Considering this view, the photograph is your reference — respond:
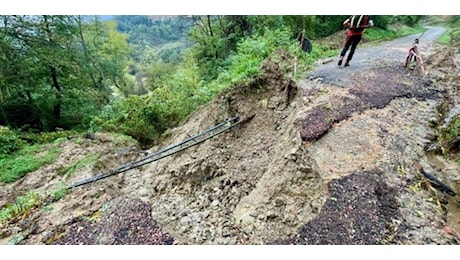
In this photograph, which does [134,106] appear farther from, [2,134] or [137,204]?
[137,204]

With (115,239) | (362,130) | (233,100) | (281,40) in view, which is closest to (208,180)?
(115,239)

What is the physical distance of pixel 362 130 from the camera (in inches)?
161

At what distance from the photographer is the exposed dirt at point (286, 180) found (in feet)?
8.64

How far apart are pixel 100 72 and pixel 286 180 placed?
1354 centimetres

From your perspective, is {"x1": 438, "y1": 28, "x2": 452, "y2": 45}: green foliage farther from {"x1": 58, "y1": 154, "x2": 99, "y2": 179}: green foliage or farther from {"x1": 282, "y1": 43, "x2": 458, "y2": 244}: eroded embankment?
{"x1": 58, "y1": 154, "x2": 99, "y2": 179}: green foliage

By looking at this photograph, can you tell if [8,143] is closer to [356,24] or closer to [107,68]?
[356,24]

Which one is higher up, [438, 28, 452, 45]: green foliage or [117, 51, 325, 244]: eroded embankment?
[117, 51, 325, 244]: eroded embankment

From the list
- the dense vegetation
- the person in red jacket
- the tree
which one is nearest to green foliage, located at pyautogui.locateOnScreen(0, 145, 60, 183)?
the dense vegetation

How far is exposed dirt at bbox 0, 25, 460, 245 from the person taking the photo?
2633 millimetres

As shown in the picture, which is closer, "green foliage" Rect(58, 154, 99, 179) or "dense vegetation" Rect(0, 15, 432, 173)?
"green foliage" Rect(58, 154, 99, 179)

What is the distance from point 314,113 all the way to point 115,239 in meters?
3.50

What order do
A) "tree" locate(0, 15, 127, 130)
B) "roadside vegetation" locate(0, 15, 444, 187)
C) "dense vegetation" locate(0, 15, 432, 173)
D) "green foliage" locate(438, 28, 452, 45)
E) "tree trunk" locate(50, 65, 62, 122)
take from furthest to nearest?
1. "green foliage" locate(438, 28, 452, 45)
2. "tree trunk" locate(50, 65, 62, 122)
3. "tree" locate(0, 15, 127, 130)
4. "dense vegetation" locate(0, 15, 432, 173)
5. "roadside vegetation" locate(0, 15, 444, 187)

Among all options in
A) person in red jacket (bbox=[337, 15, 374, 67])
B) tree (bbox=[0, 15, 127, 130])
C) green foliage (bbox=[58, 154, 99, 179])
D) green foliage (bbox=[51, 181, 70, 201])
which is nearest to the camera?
green foliage (bbox=[51, 181, 70, 201])

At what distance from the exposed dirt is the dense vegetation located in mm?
1347
